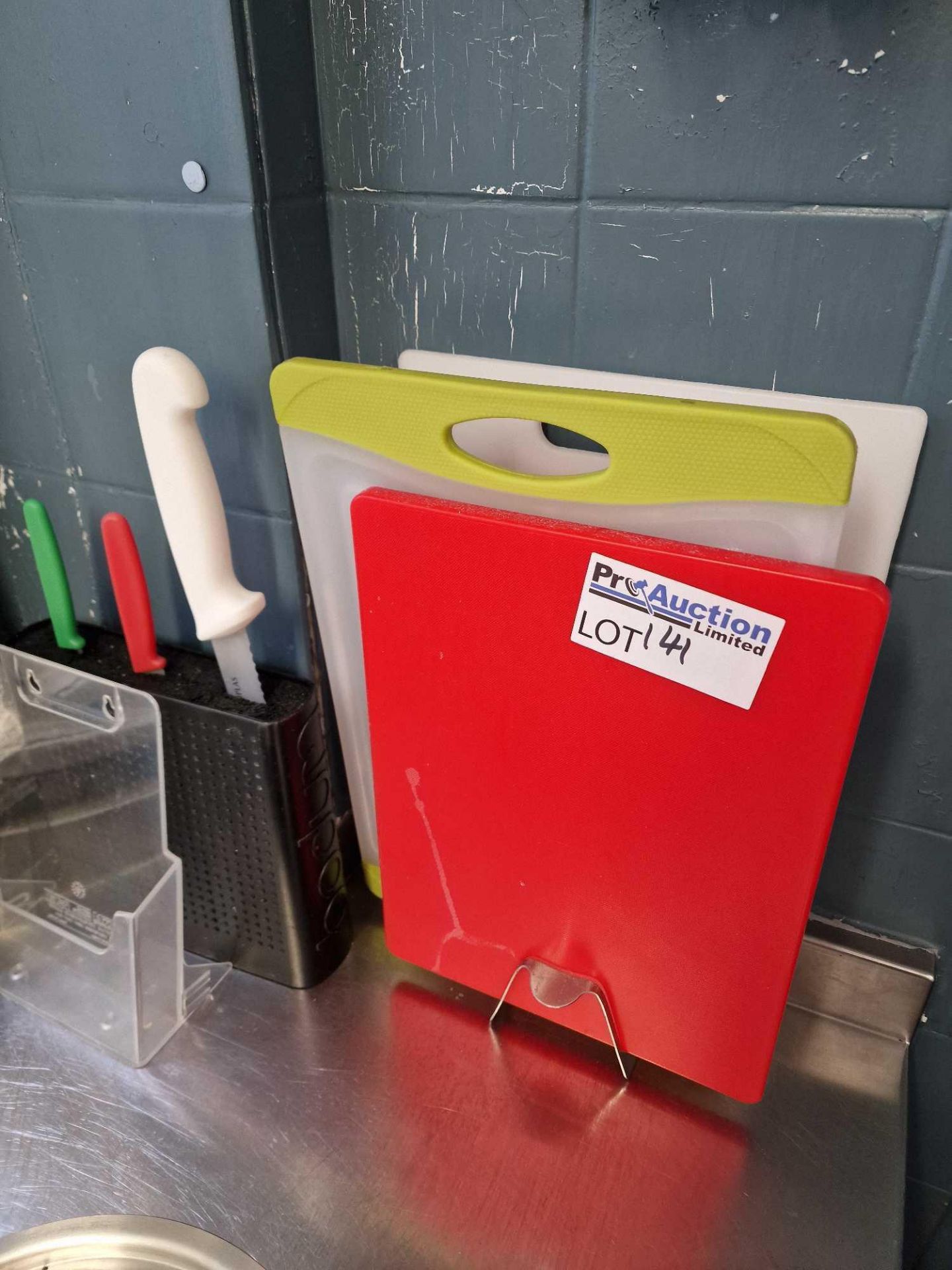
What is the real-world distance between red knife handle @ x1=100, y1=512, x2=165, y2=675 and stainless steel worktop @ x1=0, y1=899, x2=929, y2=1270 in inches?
9.8

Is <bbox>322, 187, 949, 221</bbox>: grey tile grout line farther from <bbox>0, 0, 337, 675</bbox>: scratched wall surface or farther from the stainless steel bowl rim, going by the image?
the stainless steel bowl rim

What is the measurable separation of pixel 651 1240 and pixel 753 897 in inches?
7.9

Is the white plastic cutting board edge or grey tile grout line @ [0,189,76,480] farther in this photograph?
grey tile grout line @ [0,189,76,480]

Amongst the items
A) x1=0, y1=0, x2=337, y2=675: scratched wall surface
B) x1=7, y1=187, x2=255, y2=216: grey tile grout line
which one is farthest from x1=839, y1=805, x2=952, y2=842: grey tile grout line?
x1=7, y1=187, x2=255, y2=216: grey tile grout line

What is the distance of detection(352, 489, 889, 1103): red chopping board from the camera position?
0.40 meters

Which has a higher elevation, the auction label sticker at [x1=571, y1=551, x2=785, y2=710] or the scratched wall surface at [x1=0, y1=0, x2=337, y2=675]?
the scratched wall surface at [x1=0, y1=0, x2=337, y2=675]

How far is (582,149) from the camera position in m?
0.47

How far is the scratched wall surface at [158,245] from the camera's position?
1.53 ft

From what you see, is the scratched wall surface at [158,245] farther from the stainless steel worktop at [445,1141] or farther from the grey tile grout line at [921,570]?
the grey tile grout line at [921,570]

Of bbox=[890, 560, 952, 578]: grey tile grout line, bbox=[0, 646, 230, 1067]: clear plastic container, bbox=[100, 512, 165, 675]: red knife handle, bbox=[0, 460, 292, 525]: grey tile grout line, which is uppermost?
bbox=[890, 560, 952, 578]: grey tile grout line

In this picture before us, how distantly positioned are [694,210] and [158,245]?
31 centimetres

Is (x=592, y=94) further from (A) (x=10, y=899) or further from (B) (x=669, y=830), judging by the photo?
(A) (x=10, y=899)

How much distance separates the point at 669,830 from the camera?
18.3 inches

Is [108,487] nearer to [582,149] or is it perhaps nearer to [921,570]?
[582,149]
